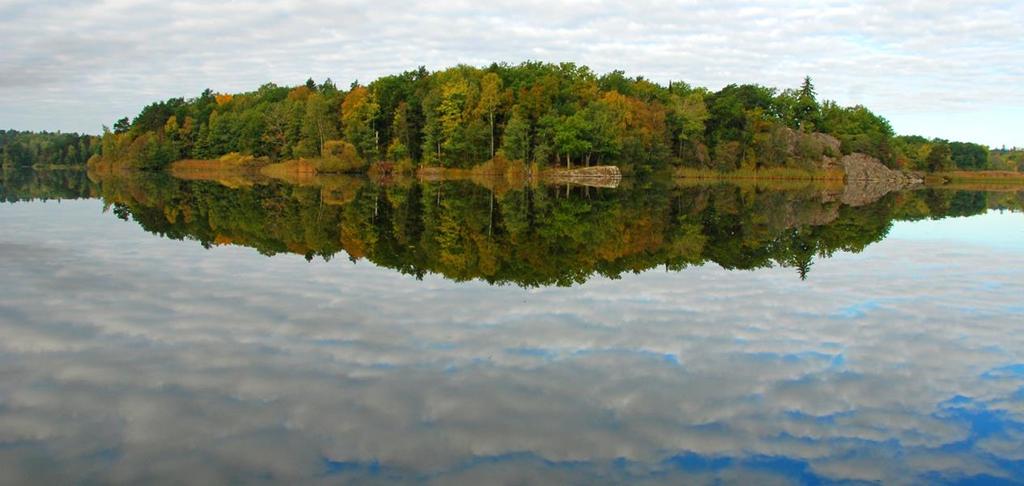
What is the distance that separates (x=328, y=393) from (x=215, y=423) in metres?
1.11

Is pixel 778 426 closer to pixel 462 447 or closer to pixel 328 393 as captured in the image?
pixel 462 447

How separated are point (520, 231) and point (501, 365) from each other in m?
13.8

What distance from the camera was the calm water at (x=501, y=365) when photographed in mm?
5820

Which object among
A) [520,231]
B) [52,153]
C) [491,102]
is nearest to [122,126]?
[52,153]

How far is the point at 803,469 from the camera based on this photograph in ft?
18.9

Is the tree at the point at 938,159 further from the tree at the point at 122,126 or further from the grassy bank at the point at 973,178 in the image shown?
the tree at the point at 122,126

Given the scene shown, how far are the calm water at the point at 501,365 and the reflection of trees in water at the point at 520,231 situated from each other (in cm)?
24

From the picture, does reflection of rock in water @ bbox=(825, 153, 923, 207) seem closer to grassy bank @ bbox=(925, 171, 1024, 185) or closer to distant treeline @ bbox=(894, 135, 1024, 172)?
distant treeline @ bbox=(894, 135, 1024, 172)

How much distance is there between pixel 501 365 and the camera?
8.20m

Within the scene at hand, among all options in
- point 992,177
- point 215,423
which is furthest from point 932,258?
point 992,177

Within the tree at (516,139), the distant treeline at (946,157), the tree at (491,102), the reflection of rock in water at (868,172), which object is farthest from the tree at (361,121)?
the distant treeline at (946,157)

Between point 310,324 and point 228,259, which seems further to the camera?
point 228,259

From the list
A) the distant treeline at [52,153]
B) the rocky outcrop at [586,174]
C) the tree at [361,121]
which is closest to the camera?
the rocky outcrop at [586,174]

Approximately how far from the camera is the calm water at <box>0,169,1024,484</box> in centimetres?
582
